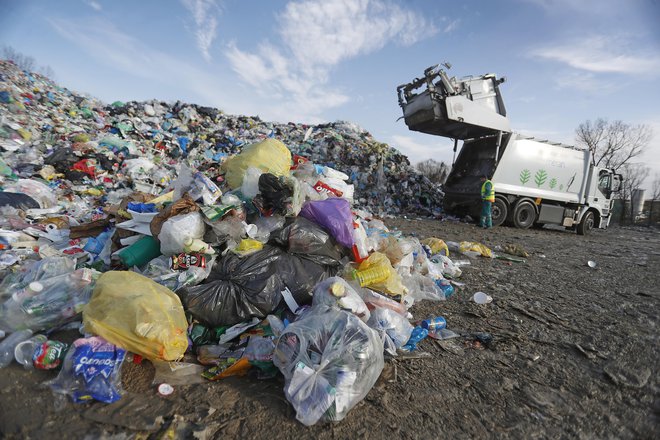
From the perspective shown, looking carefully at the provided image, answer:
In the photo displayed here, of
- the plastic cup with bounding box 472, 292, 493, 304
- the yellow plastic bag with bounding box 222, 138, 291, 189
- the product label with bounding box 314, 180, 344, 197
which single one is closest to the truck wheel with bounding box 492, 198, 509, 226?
the plastic cup with bounding box 472, 292, 493, 304

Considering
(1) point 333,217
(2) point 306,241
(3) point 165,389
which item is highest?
(1) point 333,217

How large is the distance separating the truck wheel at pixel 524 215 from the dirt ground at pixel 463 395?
206 inches

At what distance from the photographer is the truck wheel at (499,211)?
286 inches

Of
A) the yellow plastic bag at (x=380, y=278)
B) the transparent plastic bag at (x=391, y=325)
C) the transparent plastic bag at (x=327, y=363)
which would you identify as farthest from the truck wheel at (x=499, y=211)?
the transparent plastic bag at (x=327, y=363)

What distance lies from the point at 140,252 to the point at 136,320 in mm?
972

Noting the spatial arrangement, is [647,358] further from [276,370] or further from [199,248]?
[199,248]

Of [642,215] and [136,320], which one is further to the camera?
[642,215]

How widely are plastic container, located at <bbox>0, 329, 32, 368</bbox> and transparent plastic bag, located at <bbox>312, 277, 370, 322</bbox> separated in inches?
58.2

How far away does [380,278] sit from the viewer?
2322mm

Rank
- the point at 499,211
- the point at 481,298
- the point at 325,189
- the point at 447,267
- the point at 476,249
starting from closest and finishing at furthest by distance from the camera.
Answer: the point at 481,298, the point at 325,189, the point at 447,267, the point at 476,249, the point at 499,211

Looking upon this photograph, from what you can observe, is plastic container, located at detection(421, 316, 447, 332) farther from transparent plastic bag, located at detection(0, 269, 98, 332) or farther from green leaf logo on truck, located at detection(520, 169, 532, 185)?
green leaf logo on truck, located at detection(520, 169, 532, 185)

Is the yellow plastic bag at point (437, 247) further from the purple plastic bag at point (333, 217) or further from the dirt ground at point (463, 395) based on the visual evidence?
the purple plastic bag at point (333, 217)

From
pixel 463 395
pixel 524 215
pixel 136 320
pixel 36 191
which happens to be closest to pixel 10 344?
pixel 136 320

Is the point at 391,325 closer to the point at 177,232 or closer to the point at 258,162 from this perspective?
the point at 177,232
